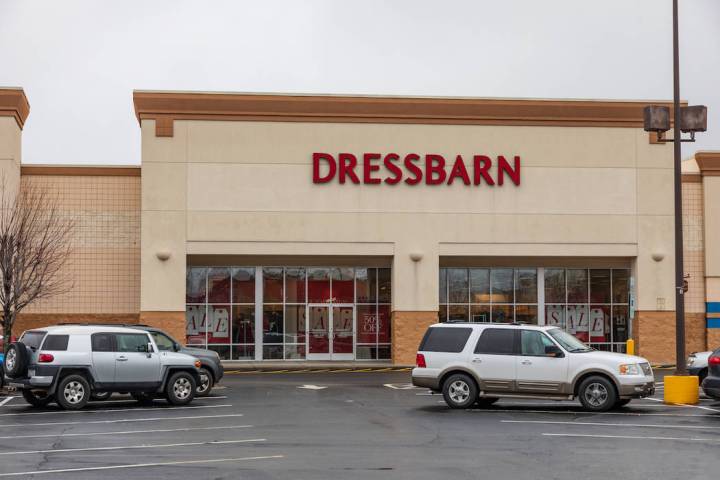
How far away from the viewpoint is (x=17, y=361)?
71.4 feet

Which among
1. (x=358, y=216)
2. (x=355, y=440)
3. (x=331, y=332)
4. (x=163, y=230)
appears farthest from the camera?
(x=331, y=332)

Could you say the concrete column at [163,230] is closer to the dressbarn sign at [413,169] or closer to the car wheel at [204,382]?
the dressbarn sign at [413,169]

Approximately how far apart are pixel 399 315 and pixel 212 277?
7636 millimetres

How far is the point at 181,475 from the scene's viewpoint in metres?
13.0

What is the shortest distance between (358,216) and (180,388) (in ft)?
59.2

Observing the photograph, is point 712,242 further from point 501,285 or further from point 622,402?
point 622,402

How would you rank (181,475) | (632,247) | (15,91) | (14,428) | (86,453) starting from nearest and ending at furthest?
(181,475) → (86,453) → (14,428) → (15,91) → (632,247)

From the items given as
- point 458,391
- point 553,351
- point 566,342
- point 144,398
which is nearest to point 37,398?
point 144,398

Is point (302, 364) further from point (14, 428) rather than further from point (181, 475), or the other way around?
point (181, 475)

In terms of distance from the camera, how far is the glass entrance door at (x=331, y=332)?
42250mm

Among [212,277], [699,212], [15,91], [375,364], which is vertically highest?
[15,91]

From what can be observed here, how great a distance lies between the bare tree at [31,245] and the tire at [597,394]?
57.2ft

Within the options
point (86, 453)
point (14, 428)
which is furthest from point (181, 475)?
point (14, 428)

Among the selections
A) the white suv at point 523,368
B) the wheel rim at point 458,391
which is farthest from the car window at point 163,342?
the wheel rim at point 458,391
